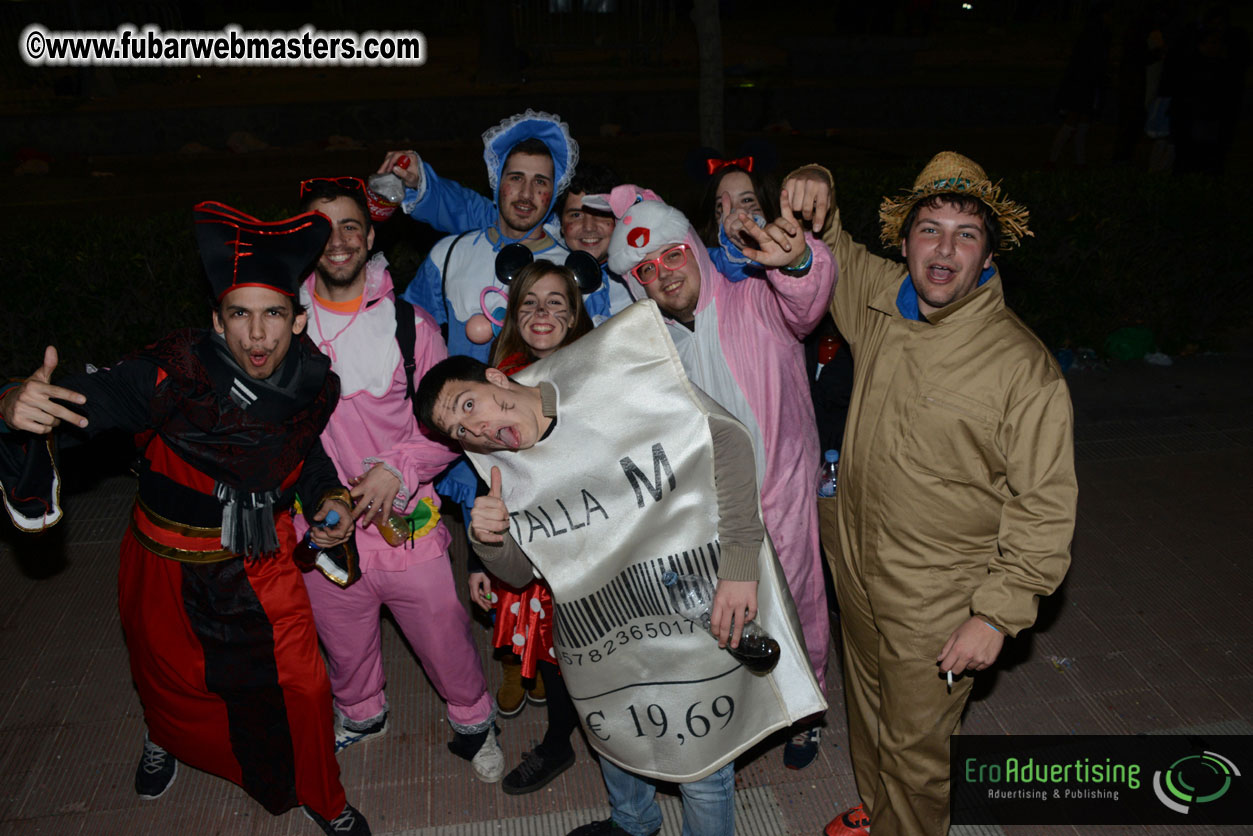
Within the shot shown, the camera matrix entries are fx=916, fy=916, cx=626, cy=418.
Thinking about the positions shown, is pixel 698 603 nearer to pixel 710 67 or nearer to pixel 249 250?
pixel 249 250

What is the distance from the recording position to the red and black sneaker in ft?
10.7

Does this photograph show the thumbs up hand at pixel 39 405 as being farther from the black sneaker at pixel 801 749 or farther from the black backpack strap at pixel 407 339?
the black sneaker at pixel 801 749

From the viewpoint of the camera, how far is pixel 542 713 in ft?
13.0

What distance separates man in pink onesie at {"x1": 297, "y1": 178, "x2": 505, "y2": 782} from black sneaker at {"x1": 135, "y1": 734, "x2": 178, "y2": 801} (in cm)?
72

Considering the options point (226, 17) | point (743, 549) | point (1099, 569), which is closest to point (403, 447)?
point (743, 549)

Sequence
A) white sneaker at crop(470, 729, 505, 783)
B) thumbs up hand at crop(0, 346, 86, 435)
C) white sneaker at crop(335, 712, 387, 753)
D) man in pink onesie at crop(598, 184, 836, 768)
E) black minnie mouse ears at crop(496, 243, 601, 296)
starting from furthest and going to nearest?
1. white sneaker at crop(335, 712, 387, 753)
2. white sneaker at crop(470, 729, 505, 783)
3. black minnie mouse ears at crop(496, 243, 601, 296)
4. man in pink onesie at crop(598, 184, 836, 768)
5. thumbs up hand at crop(0, 346, 86, 435)

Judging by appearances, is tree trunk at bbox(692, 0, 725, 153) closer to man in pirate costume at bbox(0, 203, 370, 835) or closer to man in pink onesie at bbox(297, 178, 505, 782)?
man in pink onesie at bbox(297, 178, 505, 782)

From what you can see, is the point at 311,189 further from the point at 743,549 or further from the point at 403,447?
the point at 743,549

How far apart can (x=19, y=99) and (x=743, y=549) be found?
1924 centimetres

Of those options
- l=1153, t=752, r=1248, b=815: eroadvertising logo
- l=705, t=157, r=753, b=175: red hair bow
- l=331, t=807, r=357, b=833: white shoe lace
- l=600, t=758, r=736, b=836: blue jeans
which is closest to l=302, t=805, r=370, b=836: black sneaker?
l=331, t=807, r=357, b=833: white shoe lace

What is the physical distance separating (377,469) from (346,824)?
1.31 meters

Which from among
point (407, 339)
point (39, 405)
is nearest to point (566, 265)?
point (407, 339)

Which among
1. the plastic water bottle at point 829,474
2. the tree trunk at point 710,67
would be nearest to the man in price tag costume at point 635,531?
the plastic water bottle at point 829,474

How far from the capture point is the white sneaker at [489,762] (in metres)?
3.61
